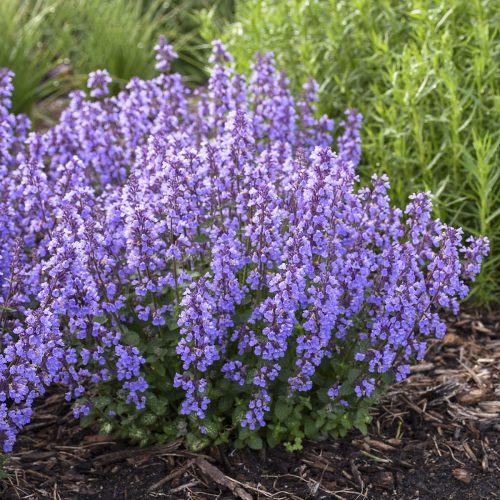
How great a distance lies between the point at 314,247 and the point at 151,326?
31.4 inches

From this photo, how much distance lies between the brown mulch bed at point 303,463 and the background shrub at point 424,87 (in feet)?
3.23

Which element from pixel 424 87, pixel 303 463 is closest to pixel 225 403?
pixel 303 463

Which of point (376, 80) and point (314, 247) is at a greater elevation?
point (376, 80)

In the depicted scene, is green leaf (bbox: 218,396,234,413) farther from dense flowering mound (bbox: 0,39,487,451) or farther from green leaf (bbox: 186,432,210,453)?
green leaf (bbox: 186,432,210,453)

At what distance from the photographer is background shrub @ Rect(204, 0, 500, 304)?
428 cm

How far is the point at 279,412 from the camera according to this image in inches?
126

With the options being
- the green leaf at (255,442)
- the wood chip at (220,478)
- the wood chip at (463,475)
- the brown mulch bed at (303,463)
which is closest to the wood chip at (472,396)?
the brown mulch bed at (303,463)

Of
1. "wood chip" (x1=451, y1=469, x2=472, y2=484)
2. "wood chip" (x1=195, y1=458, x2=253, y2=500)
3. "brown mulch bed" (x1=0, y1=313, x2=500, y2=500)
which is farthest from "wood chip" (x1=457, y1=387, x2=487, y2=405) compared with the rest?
"wood chip" (x1=195, y1=458, x2=253, y2=500)

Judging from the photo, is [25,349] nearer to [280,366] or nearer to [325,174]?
[280,366]

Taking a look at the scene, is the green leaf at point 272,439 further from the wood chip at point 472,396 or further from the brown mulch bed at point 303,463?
the wood chip at point 472,396

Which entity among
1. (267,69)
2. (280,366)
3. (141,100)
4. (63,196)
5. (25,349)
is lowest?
(25,349)

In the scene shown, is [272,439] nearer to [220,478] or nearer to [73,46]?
[220,478]

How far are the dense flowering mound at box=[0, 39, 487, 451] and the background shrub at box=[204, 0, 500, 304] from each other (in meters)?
1.02

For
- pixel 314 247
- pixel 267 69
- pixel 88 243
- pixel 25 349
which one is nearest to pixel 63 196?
pixel 88 243
